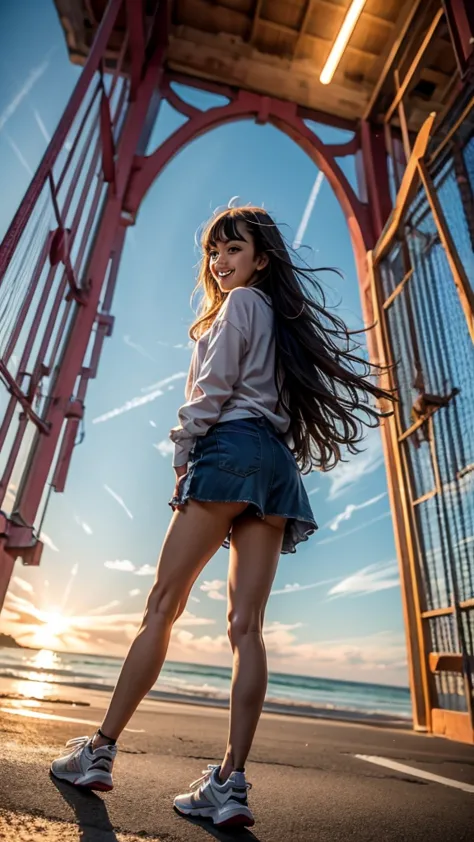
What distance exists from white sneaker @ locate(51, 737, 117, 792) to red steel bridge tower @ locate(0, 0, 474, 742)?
181 centimetres

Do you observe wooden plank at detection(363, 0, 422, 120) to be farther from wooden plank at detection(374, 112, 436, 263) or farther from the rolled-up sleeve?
the rolled-up sleeve

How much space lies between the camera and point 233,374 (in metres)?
1.43

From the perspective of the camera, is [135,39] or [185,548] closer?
[185,548]

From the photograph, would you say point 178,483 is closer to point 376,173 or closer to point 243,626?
point 243,626

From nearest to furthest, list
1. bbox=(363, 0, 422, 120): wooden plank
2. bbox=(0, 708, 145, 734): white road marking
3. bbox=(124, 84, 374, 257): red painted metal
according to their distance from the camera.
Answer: bbox=(0, 708, 145, 734): white road marking
bbox=(363, 0, 422, 120): wooden plank
bbox=(124, 84, 374, 257): red painted metal

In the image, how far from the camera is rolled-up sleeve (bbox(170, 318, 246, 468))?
1.37 m

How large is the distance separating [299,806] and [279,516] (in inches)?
29.6

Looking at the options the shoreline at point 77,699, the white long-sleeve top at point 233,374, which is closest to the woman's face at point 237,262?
the white long-sleeve top at point 233,374

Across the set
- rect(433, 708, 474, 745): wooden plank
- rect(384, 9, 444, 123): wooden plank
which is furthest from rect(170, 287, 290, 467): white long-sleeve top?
rect(384, 9, 444, 123): wooden plank

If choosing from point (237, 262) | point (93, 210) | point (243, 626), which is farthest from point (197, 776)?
point (93, 210)

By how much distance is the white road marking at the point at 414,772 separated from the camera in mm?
2008

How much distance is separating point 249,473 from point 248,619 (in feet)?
1.17

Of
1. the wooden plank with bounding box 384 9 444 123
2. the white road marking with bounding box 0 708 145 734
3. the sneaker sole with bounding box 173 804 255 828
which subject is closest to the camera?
the sneaker sole with bounding box 173 804 255 828

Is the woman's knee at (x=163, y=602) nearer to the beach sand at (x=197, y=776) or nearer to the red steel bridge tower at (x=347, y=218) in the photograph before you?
the beach sand at (x=197, y=776)
